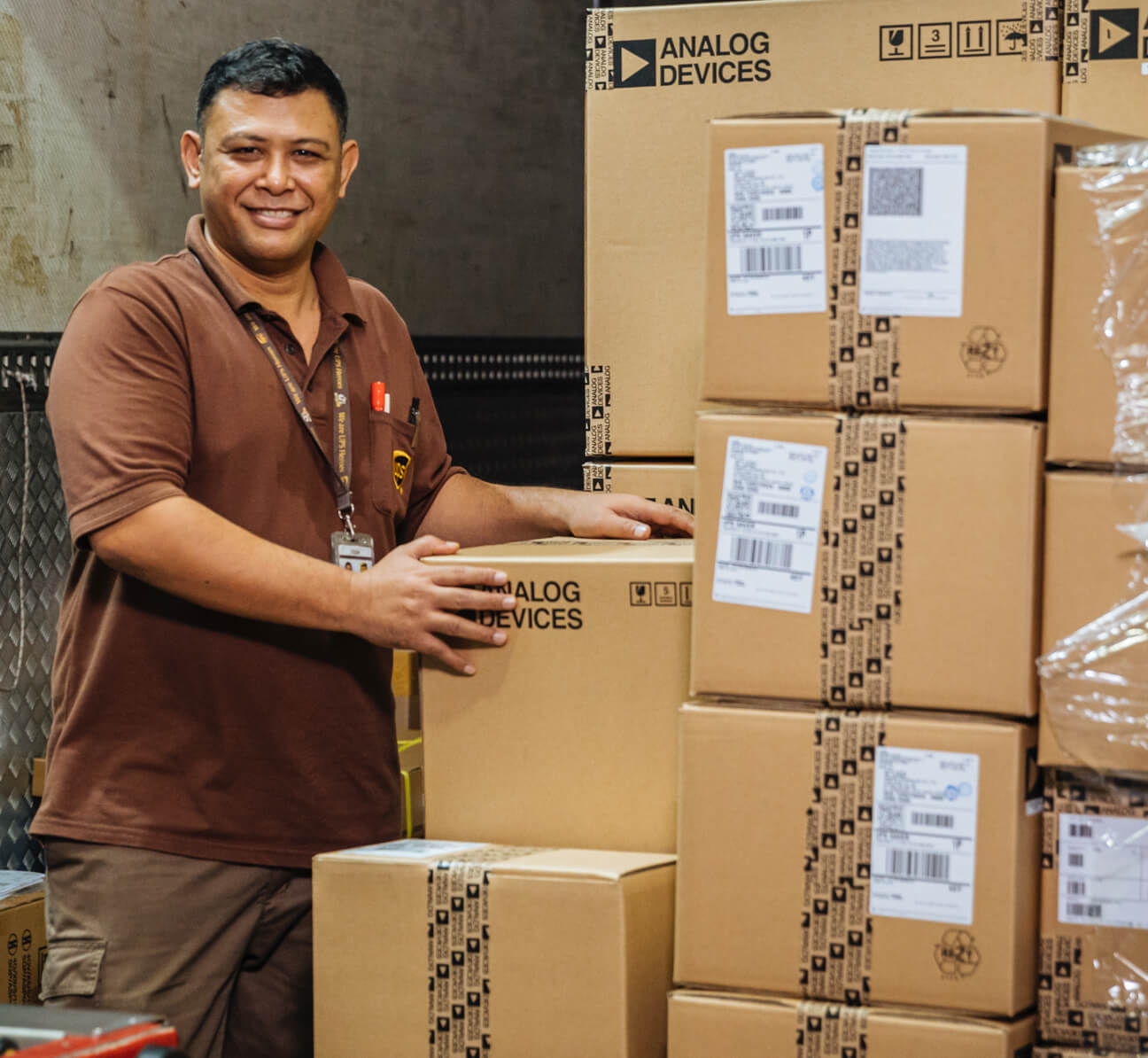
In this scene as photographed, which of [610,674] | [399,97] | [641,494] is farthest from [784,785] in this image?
[399,97]

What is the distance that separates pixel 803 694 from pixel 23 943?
1.83 m

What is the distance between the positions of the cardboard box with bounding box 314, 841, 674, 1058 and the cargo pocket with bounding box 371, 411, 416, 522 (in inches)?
25.5

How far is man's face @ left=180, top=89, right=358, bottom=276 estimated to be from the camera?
7.05 ft

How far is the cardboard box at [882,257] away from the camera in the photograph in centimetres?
141

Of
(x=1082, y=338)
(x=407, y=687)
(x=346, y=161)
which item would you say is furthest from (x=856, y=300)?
(x=407, y=687)

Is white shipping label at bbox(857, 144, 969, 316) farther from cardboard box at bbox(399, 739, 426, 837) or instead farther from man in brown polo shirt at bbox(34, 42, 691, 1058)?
cardboard box at bbox(399, 739, 426, 837)

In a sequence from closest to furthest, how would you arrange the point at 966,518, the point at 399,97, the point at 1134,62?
the point at 966,518 < the point at 1134,62 < the point at 399,97

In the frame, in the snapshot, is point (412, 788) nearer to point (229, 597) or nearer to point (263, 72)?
point (229, 597)

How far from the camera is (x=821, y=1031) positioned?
1485mm

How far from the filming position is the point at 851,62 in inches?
75.9

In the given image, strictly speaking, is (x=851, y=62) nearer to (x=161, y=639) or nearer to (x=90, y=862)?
(x=161, y=639)

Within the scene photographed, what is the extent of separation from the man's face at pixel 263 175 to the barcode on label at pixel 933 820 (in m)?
1.30

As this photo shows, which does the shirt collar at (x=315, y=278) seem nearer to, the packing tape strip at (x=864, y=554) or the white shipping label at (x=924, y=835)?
the packing tape strip at (x=864, y=554)

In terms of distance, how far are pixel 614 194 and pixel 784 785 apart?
0.91 m
